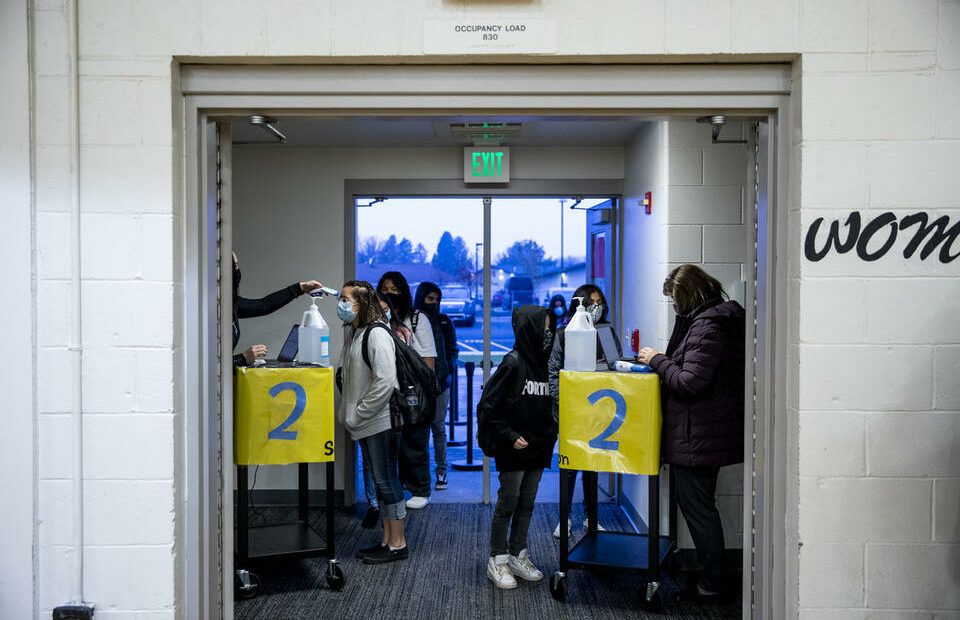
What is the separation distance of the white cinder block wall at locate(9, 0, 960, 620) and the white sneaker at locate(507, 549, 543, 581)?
191cm

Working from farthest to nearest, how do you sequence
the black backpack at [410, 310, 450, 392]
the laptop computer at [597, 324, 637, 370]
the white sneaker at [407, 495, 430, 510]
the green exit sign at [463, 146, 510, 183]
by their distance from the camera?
1. the black backpack at [410, 310, 450, 392]
2. the green exit sign at [463, 146, 510, 183]
3. the white sneaker at [407, 495, 430, 510]
4. the laptop computer at [597, 324, 637, 370]

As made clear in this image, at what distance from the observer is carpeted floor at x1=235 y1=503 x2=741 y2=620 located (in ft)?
12.0

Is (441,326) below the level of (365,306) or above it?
below

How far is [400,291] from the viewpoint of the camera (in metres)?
5.30

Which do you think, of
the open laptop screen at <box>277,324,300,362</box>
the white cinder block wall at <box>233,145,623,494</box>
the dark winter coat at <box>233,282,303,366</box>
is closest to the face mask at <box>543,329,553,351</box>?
the open laptop screen at <box>277,324,300,362</box>

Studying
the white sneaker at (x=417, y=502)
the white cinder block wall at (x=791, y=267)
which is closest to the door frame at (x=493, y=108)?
the white cinder block wall at (x=791, y=267)

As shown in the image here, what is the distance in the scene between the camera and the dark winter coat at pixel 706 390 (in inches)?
137

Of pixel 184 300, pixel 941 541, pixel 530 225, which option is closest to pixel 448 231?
pixel 530 225

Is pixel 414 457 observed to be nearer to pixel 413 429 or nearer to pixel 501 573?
pixel 413 429

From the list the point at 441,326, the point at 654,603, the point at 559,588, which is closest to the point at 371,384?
the point at 559,588

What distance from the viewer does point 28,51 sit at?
2225 mm

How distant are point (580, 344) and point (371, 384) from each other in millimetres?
1129

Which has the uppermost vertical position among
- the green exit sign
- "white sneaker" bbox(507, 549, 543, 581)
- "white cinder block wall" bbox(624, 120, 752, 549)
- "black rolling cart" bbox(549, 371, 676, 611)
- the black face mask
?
the green exit sign

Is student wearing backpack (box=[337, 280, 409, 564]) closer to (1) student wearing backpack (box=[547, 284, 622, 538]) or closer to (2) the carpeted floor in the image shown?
(2) the carpeted floor
